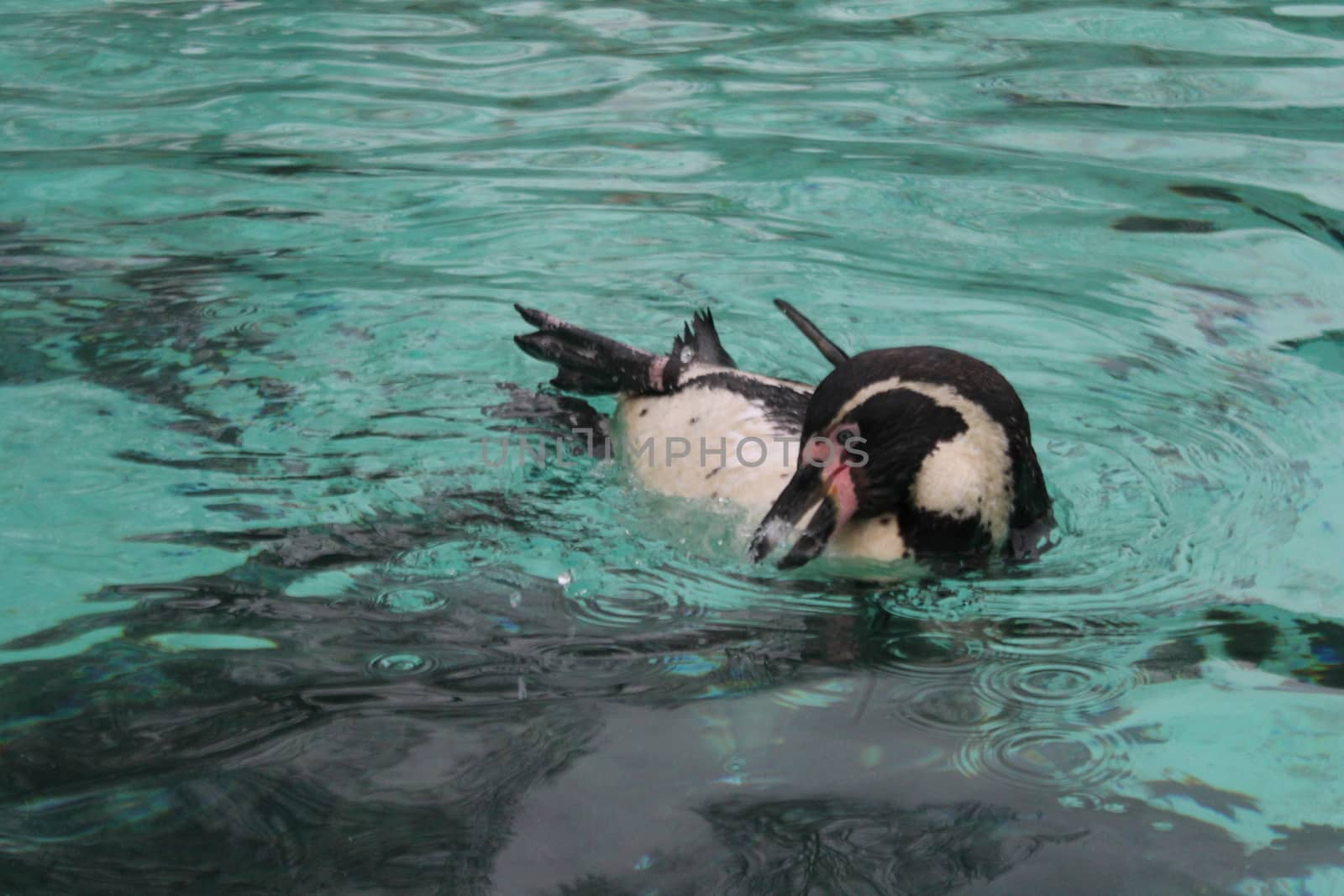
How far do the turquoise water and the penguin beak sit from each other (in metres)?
0.09

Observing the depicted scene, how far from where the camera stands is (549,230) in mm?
6188

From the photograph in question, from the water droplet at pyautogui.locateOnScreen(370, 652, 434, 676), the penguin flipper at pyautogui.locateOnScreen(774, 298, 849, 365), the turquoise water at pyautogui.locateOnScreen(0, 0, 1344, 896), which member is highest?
the penguin flipper at pyautogui.locateOnScreen(774, 298, 849, 365)

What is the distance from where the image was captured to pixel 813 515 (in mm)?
3373

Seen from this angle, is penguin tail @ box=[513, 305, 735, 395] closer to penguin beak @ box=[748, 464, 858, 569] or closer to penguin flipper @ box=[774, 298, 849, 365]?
penguin flipper @ box=[774, 298, 849, 365]

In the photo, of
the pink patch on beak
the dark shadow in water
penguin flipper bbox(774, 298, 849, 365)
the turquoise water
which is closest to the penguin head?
the pink patch on beak

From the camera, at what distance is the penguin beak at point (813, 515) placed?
3357mm

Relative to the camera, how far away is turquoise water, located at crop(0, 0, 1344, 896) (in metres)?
2.44

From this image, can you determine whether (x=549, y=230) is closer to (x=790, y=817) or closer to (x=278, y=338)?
(x=278, y=338)

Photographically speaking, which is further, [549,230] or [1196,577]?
[549,230]

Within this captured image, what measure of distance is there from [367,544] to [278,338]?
5.55ft

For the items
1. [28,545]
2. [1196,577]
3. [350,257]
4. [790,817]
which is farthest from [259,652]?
[350,257]

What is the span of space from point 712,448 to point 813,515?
47cm

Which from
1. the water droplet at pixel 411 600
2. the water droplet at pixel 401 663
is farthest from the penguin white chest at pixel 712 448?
the water droplet at pixel 401 663

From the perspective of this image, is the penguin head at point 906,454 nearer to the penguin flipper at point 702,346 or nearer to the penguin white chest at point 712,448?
the penguin white chest at point 712,448
